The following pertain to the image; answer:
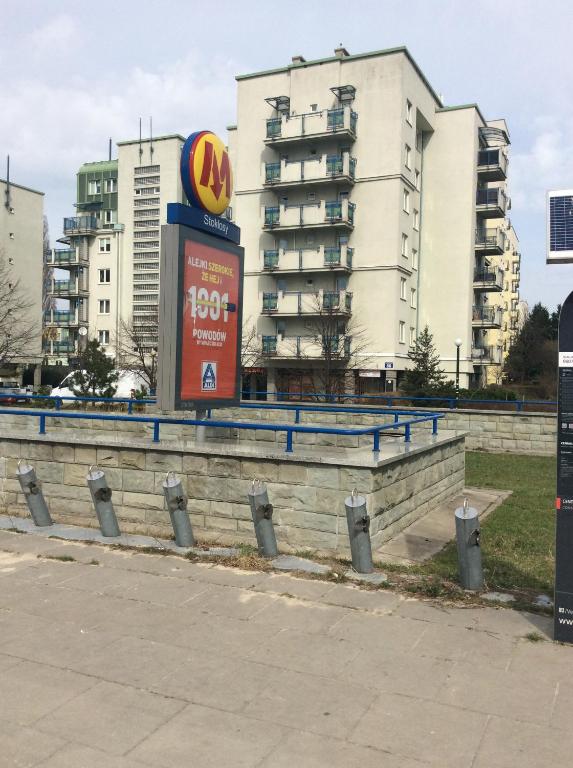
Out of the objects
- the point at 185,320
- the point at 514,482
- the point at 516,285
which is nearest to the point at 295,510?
the point at 185,320

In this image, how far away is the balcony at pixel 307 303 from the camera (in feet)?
135

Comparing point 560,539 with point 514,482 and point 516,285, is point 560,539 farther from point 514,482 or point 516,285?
point 516,285

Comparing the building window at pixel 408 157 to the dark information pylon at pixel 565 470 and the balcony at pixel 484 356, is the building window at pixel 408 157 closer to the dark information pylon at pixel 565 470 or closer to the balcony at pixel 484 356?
the balcony at pixel 484 356

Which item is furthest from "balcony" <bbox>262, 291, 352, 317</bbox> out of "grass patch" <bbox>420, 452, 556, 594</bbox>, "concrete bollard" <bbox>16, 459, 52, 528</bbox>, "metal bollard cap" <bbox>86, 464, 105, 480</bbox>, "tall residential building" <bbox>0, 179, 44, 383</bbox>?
"metal bollard cap" <bbox>86, 464, 105, 480</bbox>

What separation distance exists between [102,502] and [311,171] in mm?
36942

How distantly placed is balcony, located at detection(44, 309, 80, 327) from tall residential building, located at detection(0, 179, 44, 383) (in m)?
1.07

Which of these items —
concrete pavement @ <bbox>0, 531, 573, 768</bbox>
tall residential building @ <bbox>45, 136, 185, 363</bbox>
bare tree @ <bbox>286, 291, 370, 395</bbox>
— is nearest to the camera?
concrete pavement @ <bbox>0, 531, 573, 768</bbox>

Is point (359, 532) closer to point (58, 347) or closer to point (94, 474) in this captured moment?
point (94, 474)

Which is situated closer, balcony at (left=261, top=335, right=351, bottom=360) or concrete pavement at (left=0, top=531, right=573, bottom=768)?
concrete pavement at (left=0, top=531, right=573, bottom=768)

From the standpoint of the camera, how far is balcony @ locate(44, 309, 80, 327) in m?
59.5

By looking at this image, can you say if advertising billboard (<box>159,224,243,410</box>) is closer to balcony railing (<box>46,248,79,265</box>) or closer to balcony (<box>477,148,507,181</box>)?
balcony (<box>477,148,507,181</box>)

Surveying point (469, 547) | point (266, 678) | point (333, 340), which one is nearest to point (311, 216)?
point (333, 340)

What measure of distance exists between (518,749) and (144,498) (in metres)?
6.05

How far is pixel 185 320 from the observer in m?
9.73
